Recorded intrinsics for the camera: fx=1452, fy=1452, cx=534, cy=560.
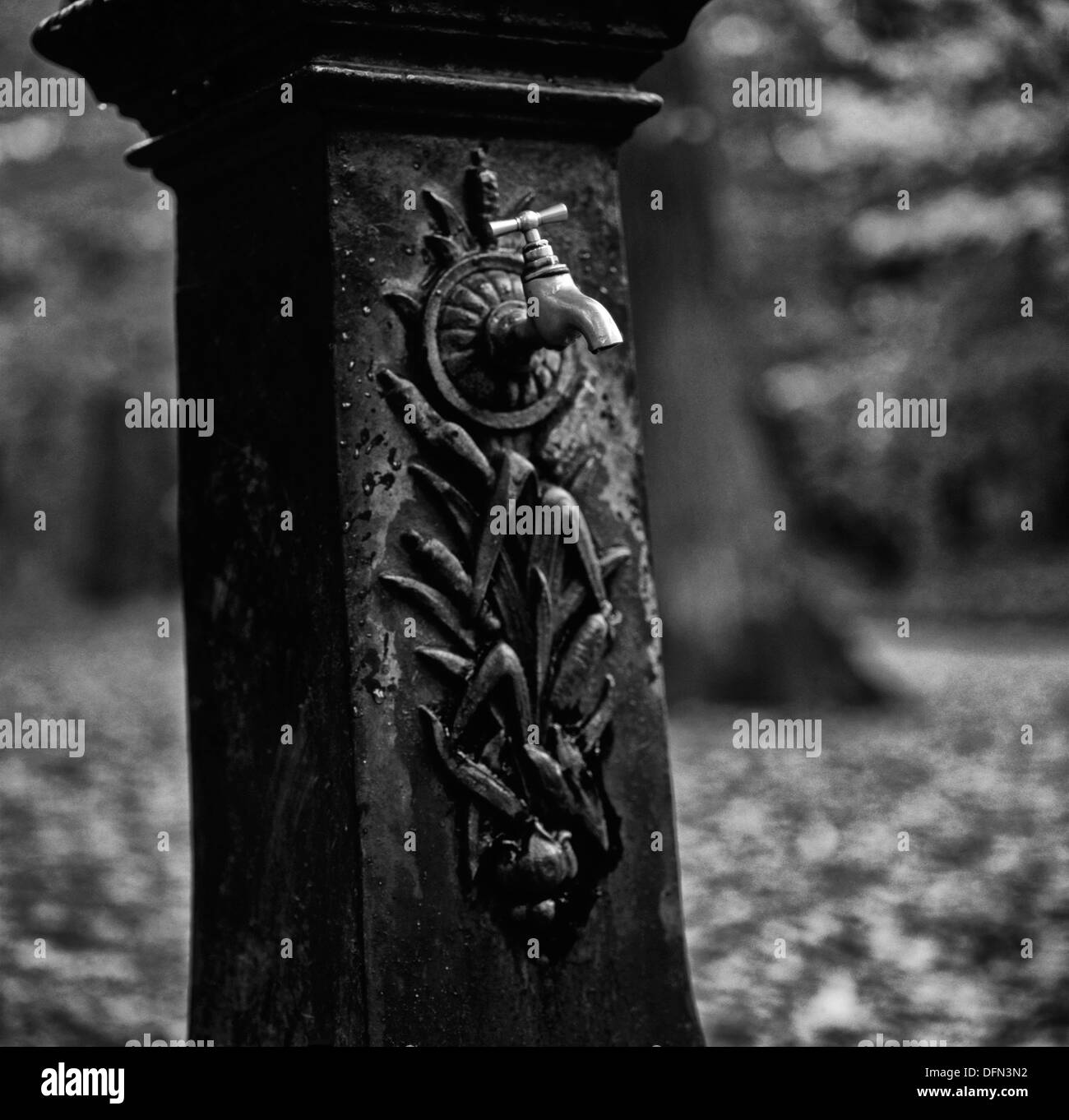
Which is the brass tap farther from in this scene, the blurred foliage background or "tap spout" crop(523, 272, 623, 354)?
the blurred foliage background

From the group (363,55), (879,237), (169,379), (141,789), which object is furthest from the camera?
(169,379)

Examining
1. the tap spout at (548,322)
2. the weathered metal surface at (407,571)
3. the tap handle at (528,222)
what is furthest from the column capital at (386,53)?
the tap spout at (548,322)

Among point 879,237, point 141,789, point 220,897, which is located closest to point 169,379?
point 879,237

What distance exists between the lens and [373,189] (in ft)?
6.62

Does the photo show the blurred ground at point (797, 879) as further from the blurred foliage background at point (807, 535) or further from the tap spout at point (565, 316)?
the tap spout at point (565, 316)

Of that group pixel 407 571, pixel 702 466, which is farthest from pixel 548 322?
pixel 702 466

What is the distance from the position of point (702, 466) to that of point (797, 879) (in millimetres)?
3633

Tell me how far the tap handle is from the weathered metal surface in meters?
0.05

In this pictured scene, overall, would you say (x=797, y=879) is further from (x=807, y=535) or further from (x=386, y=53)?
(x=807, y=535)

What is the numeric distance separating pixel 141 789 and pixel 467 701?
5.44 meters

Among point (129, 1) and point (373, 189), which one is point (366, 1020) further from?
point (129, 1)

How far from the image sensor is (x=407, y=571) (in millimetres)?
2025

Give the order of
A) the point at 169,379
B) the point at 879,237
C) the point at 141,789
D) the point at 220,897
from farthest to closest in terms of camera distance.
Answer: the point at 169,379 < the point at 879,237 < the point at 141,789 < the point at 220,897
